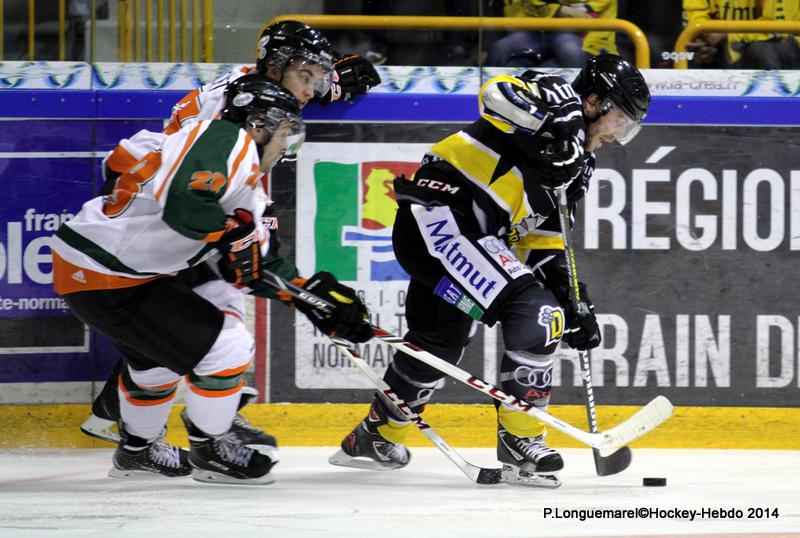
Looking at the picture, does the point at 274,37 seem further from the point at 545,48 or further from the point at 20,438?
the point at 20,438

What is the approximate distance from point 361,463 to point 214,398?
0.72 metres

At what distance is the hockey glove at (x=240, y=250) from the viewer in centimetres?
338

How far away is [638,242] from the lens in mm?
4508

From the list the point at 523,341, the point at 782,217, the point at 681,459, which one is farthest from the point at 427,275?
the point at 782,217

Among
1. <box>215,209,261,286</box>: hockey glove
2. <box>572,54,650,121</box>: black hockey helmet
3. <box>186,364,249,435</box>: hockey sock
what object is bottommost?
<box>186,364,249,435</box>: hockey sock

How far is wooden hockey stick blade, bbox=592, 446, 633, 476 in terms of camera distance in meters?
3.79

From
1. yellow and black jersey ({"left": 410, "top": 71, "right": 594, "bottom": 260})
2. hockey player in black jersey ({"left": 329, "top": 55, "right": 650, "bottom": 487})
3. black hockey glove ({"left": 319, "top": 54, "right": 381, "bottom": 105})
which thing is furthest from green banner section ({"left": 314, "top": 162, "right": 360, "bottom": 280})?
yellow and black jersey ({"left": 410, "top": 71, "right": 594, "bottom": 260})

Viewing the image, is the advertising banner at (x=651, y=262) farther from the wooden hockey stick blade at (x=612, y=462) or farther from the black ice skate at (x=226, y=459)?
the black ice skate at (x=226, y=459)

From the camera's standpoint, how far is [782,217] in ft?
14.8

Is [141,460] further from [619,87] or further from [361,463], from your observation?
[619,87]

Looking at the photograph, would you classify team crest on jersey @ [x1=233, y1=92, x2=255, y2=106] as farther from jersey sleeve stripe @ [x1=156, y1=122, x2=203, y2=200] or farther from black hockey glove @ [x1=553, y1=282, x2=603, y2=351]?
black hockey glove @ [x1=553, y1=282, x2=603, y2=351]

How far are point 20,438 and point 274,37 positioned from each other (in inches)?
67.3

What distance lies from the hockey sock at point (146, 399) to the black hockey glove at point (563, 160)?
129 cm

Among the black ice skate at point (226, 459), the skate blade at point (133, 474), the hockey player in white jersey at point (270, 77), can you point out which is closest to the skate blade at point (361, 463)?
the hockey player in white jersey at point (270, 77)
